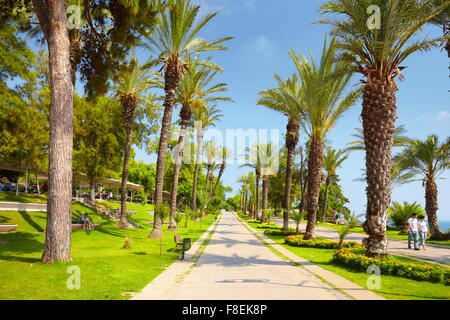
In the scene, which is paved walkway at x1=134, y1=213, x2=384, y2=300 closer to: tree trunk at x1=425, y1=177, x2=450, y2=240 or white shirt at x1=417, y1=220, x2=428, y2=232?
white shirt at x1=417, y1=220, x2=428, y2=232

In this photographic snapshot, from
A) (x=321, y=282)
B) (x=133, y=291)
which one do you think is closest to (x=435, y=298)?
(x=321, y=282)

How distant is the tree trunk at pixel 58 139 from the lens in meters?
8.54

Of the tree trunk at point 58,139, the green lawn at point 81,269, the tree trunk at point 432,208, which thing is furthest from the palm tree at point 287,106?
the tree trunk at point 58,139

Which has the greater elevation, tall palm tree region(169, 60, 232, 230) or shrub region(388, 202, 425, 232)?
tall palm tree region(169, 60, 232, 230)

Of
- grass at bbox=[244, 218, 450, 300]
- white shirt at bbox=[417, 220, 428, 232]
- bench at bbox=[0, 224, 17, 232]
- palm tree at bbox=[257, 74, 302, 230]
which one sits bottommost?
bench at bbox=[0, 224, 17, 232]

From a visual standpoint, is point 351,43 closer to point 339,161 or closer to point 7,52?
point 7,52

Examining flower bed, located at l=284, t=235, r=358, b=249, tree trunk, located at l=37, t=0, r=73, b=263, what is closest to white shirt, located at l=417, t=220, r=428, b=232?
flower bed, located at l=284, t=235, r=358, b=249

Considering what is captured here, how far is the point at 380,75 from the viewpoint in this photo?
10352mm

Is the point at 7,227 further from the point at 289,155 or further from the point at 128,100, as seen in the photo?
the point at 289,155

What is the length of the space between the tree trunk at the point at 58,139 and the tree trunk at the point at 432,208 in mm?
23386

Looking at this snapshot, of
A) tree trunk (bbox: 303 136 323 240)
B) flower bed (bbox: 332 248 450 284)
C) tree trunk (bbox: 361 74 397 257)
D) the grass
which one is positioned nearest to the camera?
the grass

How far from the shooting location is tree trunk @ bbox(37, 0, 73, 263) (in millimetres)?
8539

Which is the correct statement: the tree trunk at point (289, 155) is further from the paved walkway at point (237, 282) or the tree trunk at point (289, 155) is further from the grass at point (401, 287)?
the grass at point (401, 287)
